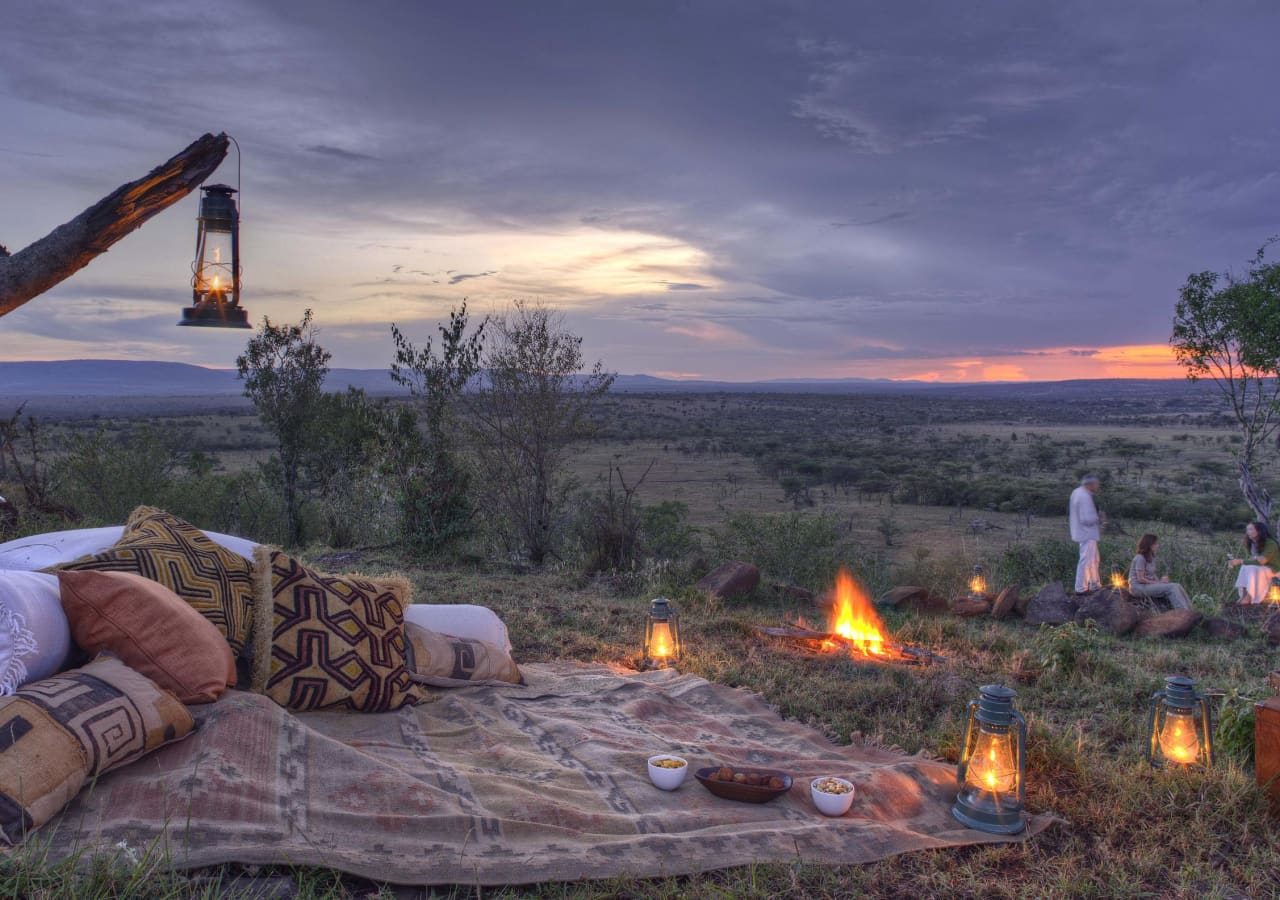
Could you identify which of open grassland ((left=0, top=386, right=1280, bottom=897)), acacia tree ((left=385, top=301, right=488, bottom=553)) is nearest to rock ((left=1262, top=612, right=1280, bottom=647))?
open grassland ((left=0, top=386, right=1280, bottom=897))

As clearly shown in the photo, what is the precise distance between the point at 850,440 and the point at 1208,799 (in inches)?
1760

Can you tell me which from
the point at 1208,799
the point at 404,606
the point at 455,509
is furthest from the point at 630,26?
the point at 1208,799

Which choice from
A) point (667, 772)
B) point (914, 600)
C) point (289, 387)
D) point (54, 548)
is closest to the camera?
point (667, 772)

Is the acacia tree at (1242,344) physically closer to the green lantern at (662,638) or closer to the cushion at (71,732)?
the green lantern at (662,638)

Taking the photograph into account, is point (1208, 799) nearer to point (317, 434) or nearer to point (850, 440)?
point (317, 434)

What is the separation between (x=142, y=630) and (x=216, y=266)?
2.25 m

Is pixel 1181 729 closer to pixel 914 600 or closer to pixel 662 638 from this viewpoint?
pixel 662 638

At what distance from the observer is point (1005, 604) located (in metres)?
8.75

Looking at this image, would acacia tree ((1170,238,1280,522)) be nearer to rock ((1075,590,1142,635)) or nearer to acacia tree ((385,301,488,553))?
rock ((1075,590,1142,635))

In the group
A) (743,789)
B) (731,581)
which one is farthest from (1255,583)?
(743,789)

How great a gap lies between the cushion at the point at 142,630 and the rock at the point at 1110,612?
7779 millimetres

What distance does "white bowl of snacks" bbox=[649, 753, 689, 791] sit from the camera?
350 centimetres

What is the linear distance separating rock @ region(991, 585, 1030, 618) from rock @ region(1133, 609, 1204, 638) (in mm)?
1171

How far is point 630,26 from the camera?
34.0 ft
